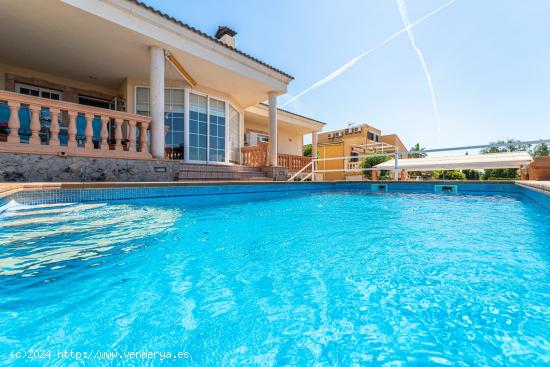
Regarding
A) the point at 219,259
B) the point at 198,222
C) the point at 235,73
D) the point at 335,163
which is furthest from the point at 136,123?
the point at 335,163

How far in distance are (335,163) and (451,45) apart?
1079 cm

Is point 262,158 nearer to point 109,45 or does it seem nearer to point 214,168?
point 214,168

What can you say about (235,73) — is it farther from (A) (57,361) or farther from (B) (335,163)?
(B) (335,163)

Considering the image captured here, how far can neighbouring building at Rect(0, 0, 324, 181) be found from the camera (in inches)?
172

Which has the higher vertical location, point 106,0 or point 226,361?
point 106,0

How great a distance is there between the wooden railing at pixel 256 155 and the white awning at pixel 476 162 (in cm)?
530

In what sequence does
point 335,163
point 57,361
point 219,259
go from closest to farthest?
point 57,361
point 219,259
point 335,163

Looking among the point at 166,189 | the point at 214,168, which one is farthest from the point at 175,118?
the point at 166,189

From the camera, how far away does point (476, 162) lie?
8.98 meters

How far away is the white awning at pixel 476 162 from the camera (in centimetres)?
803

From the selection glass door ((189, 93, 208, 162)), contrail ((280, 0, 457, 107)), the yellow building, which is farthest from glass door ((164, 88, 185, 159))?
the yellow building

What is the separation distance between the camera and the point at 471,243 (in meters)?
2.09

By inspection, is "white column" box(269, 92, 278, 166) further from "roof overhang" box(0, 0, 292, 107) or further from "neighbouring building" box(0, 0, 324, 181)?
"roof overhang" box(0, 0, 292, 107)

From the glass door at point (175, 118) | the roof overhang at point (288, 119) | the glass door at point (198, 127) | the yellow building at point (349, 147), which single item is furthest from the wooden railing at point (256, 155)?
the yellow building at point (349, 147)
